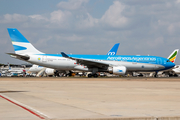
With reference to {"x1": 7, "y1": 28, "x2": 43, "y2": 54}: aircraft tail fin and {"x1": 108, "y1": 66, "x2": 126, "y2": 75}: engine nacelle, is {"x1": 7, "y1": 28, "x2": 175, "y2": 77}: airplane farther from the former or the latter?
{"x1": 108, "y1": 66, "x2": 126, "y2": 75}: engine nacelle

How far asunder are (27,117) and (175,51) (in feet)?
202

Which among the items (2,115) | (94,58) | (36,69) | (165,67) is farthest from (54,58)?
(2,115)

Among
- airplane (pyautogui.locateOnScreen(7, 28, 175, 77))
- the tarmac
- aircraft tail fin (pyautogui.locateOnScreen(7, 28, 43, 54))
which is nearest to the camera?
the tarmac

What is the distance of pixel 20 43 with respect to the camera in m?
42.5

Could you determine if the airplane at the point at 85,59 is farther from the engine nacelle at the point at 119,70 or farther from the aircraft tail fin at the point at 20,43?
the engine nacelle at the point at 119,70

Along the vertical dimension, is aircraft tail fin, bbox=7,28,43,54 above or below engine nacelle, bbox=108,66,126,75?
above

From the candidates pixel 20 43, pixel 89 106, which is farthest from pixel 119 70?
pixel 89 106

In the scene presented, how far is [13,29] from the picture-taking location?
138ft

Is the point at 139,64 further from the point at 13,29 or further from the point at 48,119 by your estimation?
the point at 48,119

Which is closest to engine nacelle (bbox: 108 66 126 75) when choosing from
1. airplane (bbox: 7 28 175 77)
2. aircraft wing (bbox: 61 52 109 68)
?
airplane (bbox: 7 28 175 77)

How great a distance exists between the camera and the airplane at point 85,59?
40.3 meters

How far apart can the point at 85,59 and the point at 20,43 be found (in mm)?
10920

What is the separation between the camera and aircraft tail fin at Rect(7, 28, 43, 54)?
138 feet

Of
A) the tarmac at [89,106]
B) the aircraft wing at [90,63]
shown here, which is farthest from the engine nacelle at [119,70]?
the tarmac at [89,106]
